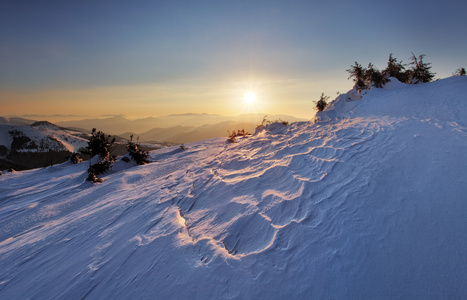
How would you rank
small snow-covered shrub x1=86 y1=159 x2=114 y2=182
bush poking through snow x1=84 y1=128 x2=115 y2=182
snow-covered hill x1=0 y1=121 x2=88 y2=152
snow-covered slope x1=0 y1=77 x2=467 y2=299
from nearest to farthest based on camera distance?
snow-covered slope x1=0 y1=77 x2=467 y2=299, small snow-covered shrub x1=86 y1=159 x2=114 y2=182, bush poking through snow x1=84 y1=128 x2=115 y2=182, snow-covered hill x1=0 y1=121 x2=88 y2=152

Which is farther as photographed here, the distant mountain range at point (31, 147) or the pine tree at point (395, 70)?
the distant mountain range at point (31, 147)

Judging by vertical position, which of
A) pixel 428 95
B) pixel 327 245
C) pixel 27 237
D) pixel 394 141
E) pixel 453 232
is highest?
pixel 428 95

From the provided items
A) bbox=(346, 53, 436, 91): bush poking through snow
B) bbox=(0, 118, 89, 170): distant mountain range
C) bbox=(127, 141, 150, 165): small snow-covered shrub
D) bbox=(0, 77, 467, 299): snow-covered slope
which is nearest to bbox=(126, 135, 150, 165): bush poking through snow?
bbox=(127, 141, 150, 165): small snow-covered shrub

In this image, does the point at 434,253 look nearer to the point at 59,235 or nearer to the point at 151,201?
the point at 151,201

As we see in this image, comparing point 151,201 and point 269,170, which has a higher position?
point 269,170

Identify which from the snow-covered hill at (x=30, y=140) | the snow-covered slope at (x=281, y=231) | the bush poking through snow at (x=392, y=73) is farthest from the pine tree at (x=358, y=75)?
the snow-covered hill at (x=30, y=140)

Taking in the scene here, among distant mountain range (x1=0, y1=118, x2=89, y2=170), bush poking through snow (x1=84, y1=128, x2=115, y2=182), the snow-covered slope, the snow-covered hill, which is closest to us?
the snow-covered slope

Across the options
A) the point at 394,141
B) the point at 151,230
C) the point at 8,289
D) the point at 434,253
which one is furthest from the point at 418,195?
the point at 8,289

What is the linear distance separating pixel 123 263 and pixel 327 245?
227cm

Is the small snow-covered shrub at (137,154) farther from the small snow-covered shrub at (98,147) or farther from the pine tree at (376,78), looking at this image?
the pine tree at (376,78)

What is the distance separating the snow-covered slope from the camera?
5.33 feet

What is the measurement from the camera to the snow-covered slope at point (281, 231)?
162 cm

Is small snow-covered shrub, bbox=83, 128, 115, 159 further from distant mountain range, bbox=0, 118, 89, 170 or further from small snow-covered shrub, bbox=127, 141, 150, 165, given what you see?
distant mountain range, bbox=0, 118, 89, 170

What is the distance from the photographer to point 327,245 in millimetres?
1895
